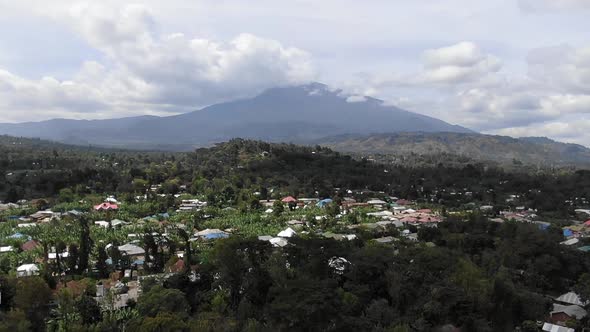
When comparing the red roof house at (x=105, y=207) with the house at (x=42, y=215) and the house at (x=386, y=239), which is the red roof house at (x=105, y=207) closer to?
the house at (x=42, y=215)

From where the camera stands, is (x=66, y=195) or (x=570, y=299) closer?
(x=570, y=299)

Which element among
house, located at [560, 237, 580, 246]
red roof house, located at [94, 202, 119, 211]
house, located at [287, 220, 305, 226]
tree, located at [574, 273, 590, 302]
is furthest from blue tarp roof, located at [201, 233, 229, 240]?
house, located at [560, 237, 580, 246]

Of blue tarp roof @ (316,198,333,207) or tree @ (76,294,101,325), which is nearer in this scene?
tree @ (76,294,101,325)

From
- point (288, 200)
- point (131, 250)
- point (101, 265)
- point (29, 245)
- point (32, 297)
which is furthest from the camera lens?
point (288, 200)

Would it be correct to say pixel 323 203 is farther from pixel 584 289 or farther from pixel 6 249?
pixel 584 289

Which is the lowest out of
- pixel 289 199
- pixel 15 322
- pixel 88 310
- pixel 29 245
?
pixel 29 245

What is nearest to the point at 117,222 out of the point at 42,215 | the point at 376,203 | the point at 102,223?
the point at 102,223

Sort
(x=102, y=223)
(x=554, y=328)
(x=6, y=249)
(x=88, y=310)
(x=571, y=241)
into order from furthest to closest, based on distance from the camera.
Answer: (x=102, y=223), (x=571, y=241), (x=6, y=249), (x=554, y=328), (x=88, y=310)

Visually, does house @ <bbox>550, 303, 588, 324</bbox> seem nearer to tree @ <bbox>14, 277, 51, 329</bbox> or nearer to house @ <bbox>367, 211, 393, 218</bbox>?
tree @ <bbox>14, 277, 51, 329</bbox>
